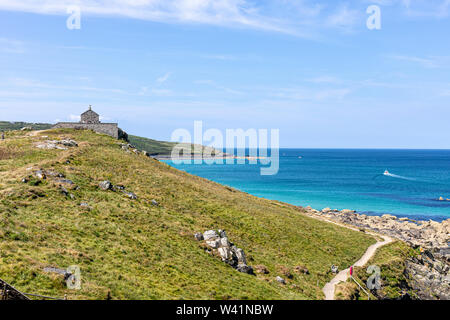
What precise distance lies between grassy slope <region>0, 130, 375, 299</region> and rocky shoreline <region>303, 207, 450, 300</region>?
26.8 feet

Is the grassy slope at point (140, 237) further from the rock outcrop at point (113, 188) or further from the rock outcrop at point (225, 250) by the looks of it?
the rock outcrop at point (113, 188)

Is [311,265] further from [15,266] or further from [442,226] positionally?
[442,226]

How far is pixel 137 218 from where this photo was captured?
131 feet

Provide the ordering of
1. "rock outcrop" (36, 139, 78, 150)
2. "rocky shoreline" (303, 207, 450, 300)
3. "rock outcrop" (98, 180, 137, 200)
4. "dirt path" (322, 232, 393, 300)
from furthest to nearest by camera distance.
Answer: "rock outcrop" (36, 139, 78, 150) < "rock outcrop" (98, 180, 137, 200) < "rocky shoreline" (303, 207, 450, 300) < "dirt path" (322, 232, 393, 300)

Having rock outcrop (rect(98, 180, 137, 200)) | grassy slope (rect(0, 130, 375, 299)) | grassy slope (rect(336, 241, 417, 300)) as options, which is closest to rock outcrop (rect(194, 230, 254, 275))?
grassy slope (rect(0, 130, 375, 299))

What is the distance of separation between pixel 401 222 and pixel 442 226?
8480 mm

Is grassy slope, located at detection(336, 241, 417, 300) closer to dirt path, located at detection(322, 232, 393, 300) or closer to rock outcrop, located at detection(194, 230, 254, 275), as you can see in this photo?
dirt path, located at detection(322, 232, 393, 300)

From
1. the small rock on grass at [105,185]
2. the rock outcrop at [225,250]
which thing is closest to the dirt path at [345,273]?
the rock outcrop at [225,250]

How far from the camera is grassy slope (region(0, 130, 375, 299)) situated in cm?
2455

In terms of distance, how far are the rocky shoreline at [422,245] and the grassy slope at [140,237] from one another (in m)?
8.15

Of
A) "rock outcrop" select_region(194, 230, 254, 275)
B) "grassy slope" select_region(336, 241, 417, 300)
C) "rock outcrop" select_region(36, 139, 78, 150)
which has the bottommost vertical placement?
"grassy slope" select_region(336, 241, 417, 300)

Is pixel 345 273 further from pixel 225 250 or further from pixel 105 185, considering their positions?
pixel 105 185

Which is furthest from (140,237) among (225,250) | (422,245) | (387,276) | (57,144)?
(422,245)
